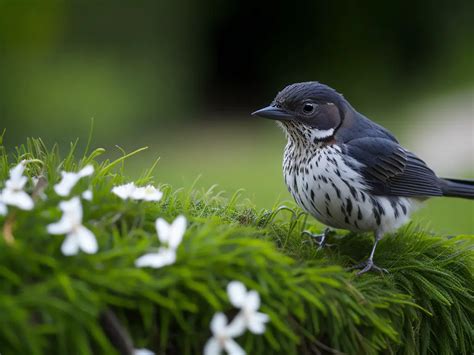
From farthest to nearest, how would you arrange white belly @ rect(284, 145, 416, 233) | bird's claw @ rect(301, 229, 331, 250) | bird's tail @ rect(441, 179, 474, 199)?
1. bird's tail @ rect(441, 179, 474, 199)
2. white belly @ rect(284, 145, 416, 233)
3. bird's claw @ rect(301, 229, 331, 250)

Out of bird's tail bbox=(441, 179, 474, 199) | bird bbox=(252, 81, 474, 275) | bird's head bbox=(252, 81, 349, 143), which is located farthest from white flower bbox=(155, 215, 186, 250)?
bird's tail bbox=(441, 179, 474, 199)

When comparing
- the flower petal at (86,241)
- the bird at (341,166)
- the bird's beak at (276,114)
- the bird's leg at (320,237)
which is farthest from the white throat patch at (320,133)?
the flower petal at (86,241)

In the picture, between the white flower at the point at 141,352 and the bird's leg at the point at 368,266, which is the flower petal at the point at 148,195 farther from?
the bird's leg at the point at 368,266

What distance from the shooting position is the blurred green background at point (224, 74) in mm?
10469

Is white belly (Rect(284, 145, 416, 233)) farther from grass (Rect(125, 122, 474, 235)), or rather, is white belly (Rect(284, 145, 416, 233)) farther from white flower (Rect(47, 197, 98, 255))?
grass (Rect(125, 122, 474, 235))

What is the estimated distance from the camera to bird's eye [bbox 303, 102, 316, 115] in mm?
3248

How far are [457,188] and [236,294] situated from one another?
2.12 metres

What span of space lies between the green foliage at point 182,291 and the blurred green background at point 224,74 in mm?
4679

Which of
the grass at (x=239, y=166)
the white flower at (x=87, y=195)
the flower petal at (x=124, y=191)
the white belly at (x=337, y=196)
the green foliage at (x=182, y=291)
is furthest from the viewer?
the grass at (x=239, y=166)

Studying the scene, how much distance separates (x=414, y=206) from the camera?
3504 millimetres

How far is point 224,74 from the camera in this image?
14.8 m

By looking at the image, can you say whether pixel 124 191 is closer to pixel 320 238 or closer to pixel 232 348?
pixel 232 348

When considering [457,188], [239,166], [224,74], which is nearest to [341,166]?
[457,188]

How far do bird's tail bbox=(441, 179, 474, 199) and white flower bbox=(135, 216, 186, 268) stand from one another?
203cm
